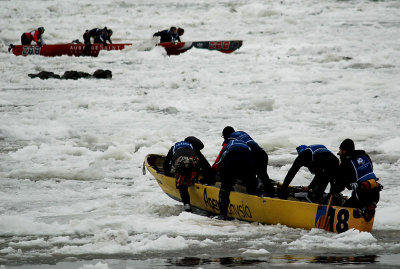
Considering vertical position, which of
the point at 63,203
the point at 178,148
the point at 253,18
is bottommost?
the point at 63,203

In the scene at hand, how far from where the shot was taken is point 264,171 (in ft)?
29.5

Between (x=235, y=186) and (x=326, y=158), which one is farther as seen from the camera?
(x=235, y=186)

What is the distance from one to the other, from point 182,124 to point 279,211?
29.2ft

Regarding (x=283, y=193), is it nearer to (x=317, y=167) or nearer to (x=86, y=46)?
(x=317, y=167)

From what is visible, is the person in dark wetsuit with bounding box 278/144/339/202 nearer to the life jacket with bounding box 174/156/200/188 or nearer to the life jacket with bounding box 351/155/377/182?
the life jacket with bounding box 351/155/377/182

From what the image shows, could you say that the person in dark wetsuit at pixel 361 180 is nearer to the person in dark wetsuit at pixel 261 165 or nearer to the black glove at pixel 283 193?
the black glove at pixel 283 193

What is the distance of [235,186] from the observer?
29.9 ft

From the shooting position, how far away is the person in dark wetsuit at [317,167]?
8344 mm

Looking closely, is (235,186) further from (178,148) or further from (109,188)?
(109,188)

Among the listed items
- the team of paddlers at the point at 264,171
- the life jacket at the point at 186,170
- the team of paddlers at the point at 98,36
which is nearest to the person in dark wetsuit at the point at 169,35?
the team of paddlers at the point at 98,36

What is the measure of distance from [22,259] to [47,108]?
12145mm

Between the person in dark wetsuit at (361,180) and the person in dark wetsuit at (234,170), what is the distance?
1324 mm

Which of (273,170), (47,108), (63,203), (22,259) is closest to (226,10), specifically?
(47,108)

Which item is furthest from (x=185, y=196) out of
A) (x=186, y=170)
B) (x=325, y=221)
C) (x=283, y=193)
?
(x=325, y=221)
